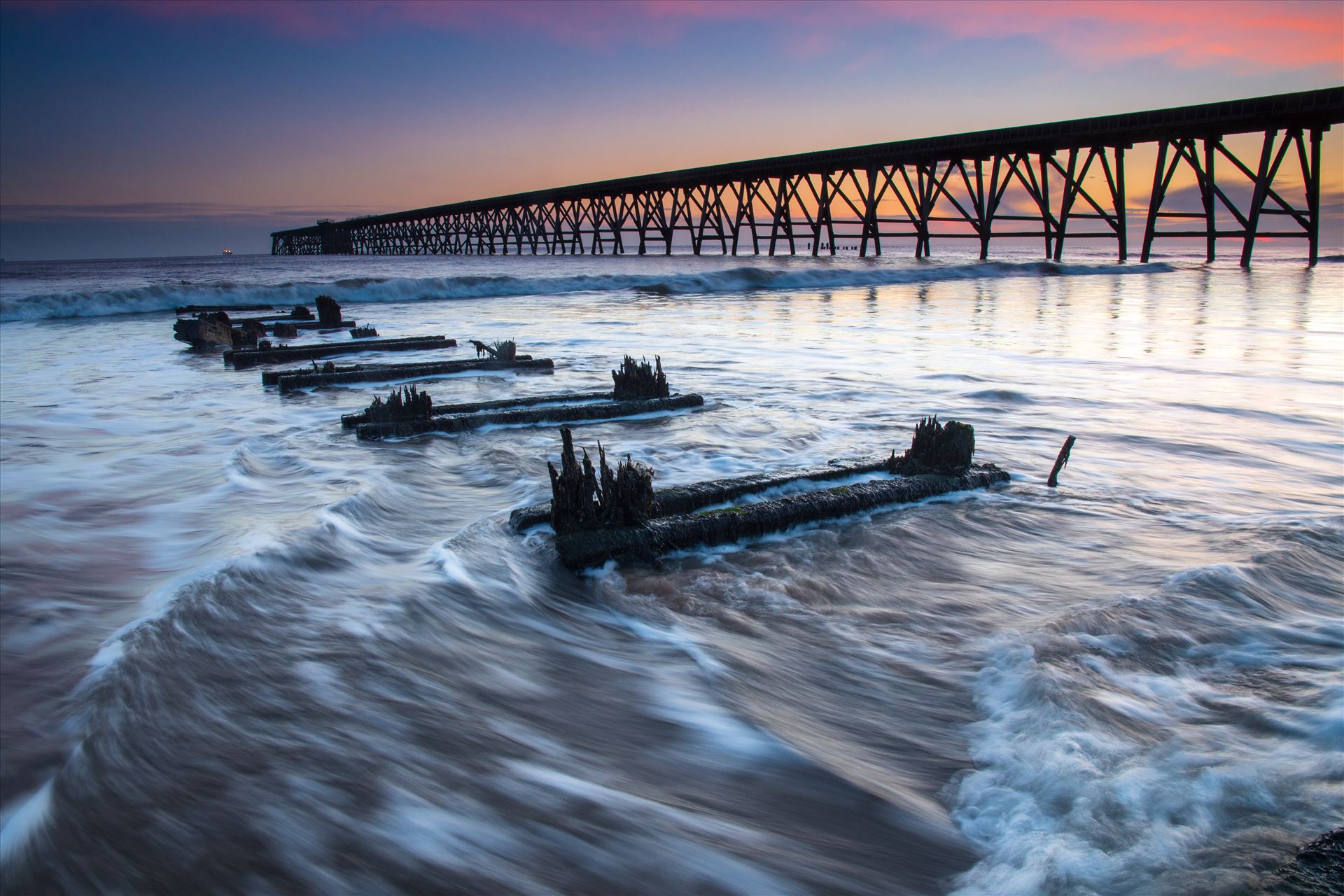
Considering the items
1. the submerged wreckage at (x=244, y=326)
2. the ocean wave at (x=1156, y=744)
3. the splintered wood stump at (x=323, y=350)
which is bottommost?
the ocean wave at (x=1156, y=744)

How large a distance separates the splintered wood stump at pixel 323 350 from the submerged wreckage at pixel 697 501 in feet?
23.7

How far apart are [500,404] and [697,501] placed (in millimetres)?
2968

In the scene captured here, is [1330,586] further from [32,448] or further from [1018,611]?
[32,448]

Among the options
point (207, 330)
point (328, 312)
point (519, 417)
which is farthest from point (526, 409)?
point (328, 312)

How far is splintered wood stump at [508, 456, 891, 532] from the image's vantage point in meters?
3.42

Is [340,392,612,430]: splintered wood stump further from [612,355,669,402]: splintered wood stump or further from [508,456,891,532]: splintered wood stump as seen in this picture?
[508,456,891,532]: splintered wood stump

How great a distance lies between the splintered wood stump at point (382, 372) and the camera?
25.3ft

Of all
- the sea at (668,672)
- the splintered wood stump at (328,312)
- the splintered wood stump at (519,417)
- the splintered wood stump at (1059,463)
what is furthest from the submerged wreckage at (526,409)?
the splintered wood stump at (328,312)

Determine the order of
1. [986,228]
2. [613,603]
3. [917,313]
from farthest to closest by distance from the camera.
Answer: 1. [986,228]
2. [917,313]
3. [613,603]

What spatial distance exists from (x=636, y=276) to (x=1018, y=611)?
2555 cm

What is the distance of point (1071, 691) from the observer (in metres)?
2.32

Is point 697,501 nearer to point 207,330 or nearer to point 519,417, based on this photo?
point 519,417

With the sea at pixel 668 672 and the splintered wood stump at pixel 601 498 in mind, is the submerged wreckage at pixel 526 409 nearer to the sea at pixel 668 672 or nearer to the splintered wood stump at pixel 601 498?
the sea at pixel 668 672

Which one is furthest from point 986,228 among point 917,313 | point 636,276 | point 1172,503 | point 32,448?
point 32,448
